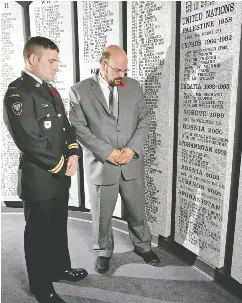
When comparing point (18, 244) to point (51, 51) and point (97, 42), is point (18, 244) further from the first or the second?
point (97, 42)

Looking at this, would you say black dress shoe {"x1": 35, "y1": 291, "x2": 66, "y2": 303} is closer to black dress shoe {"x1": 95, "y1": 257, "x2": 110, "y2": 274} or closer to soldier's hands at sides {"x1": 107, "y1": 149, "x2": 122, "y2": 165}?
black dress shoe {"x1": 95, "y1": 257, "x2": 110, "y2": 274}

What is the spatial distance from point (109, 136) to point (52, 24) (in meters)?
1.76

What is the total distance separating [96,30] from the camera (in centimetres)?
307

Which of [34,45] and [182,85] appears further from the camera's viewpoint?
[182,85]

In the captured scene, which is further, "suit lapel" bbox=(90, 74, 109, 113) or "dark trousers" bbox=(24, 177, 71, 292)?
"suit lapel" bbox=(90, 74, 109, 113)

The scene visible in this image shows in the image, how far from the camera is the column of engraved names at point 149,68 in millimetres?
2594

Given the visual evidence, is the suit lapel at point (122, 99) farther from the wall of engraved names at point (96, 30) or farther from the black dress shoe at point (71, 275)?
the black dress shoe at point (71, 275)

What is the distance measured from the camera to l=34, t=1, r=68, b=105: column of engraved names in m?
3.28

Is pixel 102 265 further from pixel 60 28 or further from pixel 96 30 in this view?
pixel 60 28

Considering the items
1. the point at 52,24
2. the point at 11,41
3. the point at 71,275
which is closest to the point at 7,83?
the point at 11,41

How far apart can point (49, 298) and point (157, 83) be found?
1.85 metres

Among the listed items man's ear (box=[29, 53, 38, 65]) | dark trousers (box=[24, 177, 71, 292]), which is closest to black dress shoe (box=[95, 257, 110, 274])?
dark trousers (box=[24, 177, 71, 292])

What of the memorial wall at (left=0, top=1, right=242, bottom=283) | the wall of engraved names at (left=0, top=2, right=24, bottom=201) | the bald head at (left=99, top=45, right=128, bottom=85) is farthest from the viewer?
the wall of engraved names at (left=0, top=2, right=24, bottom=201)

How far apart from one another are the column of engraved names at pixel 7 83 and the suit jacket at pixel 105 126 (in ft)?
5.33
